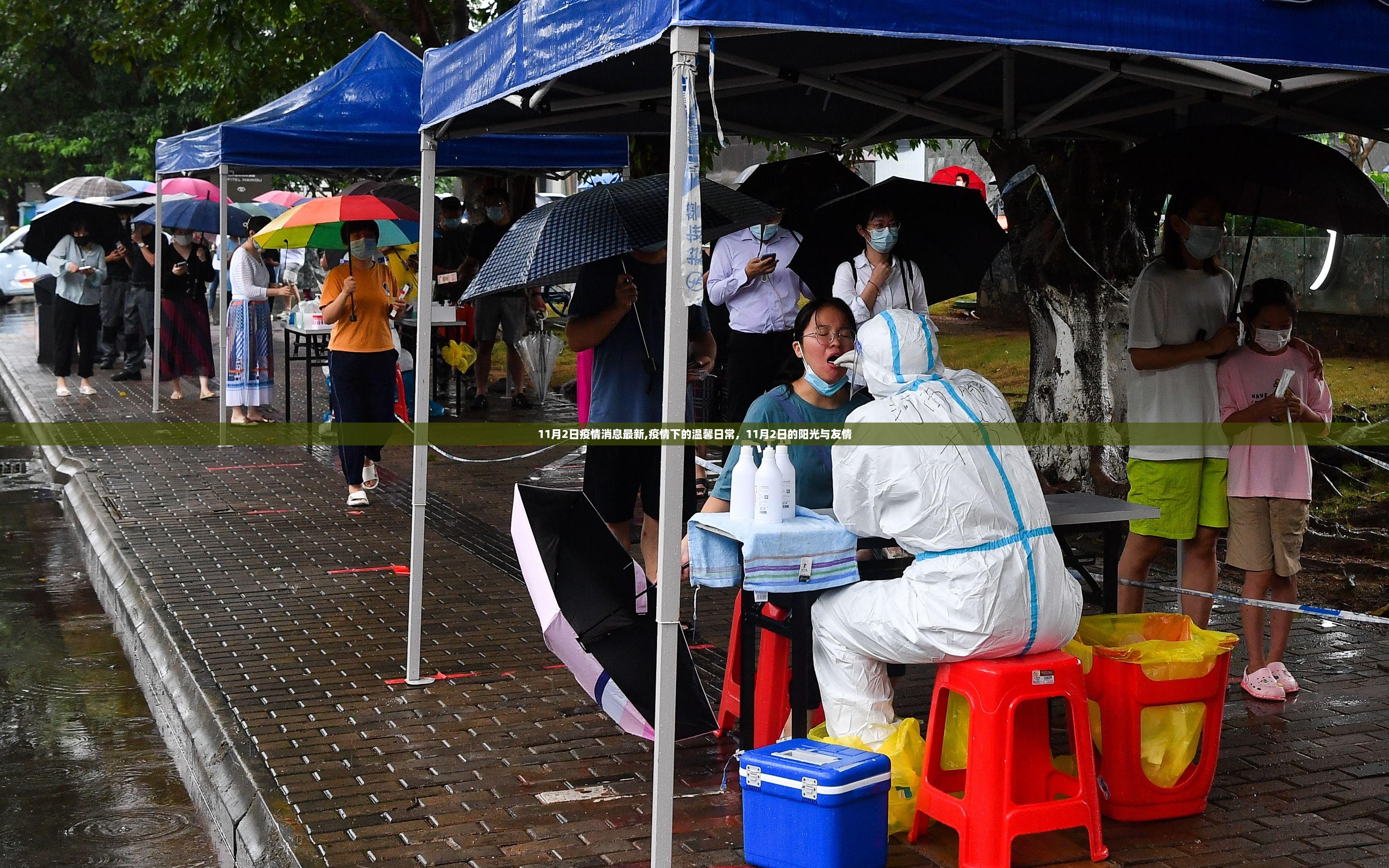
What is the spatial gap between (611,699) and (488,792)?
547 mm

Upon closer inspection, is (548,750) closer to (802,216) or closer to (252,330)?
(802,216)

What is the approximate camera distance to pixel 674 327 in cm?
387

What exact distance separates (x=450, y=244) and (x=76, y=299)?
469 centimetres

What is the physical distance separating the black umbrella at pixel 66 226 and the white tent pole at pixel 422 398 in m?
12.4

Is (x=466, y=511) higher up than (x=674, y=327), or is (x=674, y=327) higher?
(x=674, y=327)

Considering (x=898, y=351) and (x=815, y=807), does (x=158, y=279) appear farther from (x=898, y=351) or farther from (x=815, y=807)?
(x=815, y=807)

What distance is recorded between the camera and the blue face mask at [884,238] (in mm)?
6566

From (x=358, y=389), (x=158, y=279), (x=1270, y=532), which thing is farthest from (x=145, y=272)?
(x=1270, y=532)

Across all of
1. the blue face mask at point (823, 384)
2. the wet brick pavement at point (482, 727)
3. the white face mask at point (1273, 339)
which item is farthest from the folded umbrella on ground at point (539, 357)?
the blue face mask at point (823, 384)

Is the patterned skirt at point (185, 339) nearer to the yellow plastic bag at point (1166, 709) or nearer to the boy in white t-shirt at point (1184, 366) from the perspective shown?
the boy in white t-shirt at point (1184, 366)

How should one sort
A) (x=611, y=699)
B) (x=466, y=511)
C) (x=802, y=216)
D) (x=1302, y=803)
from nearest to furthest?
(x=1302, y=803), (x=611, y=699), (x=802, y=216), (x=466, y=511)

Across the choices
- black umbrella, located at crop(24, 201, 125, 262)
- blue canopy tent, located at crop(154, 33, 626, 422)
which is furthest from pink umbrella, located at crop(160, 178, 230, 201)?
blue canopy tent, located at crop(154, 33, 626, 422)

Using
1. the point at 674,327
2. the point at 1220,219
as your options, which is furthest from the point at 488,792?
the point at 1220,219

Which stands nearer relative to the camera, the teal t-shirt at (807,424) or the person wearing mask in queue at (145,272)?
the teal t-shirt at (807,424)
